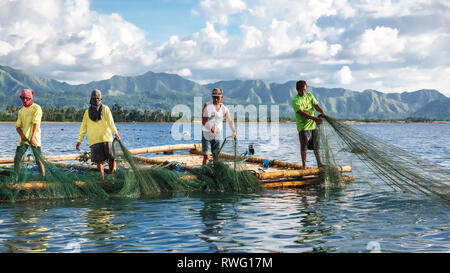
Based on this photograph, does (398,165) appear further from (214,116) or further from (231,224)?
(214,116)

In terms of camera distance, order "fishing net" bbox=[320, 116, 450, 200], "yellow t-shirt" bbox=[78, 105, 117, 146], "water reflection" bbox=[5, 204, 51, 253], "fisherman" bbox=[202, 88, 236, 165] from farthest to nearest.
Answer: "fisherman" bbox=[202, 88, 236, 165] < "yellow t-shirt" bbox=[78, 105, 117, 146] < "fishing net" bbox=[320, 116, 450, 200] < "water reflection" bbox=[5, 204, 51, 253]

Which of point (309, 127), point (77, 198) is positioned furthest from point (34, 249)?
point (309, 127)

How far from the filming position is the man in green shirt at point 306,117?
9.95m

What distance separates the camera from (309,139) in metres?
10.3

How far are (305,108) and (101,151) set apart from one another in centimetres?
479

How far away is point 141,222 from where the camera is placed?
6.82 metres

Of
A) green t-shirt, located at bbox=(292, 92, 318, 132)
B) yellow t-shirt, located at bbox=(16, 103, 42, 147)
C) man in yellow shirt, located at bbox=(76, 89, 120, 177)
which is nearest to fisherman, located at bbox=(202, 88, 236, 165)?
green t-shirt, located at bbox=(292, 92, 318, 132)

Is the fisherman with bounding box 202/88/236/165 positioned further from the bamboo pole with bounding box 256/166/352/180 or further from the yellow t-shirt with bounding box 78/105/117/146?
the yellow t-shirt with bounding box 78/105/117/146

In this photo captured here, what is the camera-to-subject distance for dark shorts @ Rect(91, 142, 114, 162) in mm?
8773

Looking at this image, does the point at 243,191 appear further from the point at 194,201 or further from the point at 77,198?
the point at 77,198

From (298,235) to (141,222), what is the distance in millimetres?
2525

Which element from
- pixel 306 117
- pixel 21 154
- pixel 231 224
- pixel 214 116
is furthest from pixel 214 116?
pixel 21 154

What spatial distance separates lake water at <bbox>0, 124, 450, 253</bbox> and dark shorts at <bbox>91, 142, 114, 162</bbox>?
921mm

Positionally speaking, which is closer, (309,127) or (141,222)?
(141,222)
